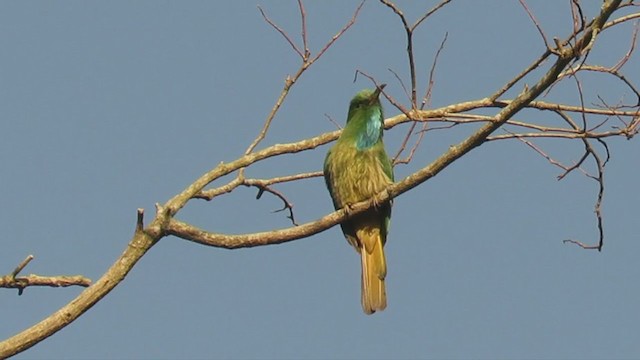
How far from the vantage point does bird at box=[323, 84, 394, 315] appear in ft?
20.0

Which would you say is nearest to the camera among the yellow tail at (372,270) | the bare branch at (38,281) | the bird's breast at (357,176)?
the bare branch at (38,281)

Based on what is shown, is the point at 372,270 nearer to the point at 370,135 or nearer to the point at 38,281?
the point at 370,135

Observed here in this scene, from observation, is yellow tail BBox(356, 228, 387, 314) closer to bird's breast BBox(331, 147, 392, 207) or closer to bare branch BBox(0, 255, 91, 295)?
bird's breast BBox(331, 147, 392, 207)

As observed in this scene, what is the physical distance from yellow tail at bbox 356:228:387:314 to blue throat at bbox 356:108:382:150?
1.76 feet

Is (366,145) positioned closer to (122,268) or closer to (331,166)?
(331,166)

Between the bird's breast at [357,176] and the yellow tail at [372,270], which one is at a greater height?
the bird's breast at [357,176]

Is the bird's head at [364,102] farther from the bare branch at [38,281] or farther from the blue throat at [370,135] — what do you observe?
the bare branch at [38,281]

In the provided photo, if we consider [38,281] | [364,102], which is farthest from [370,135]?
[38,281]

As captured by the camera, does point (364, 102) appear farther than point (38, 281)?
Yes

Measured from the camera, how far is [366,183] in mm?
6078

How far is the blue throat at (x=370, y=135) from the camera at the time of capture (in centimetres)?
624

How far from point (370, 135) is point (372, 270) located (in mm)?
862

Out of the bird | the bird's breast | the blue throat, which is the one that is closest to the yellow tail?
the bird


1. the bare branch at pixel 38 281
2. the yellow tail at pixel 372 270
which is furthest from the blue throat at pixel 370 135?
the bare branch at pixel 38 281
